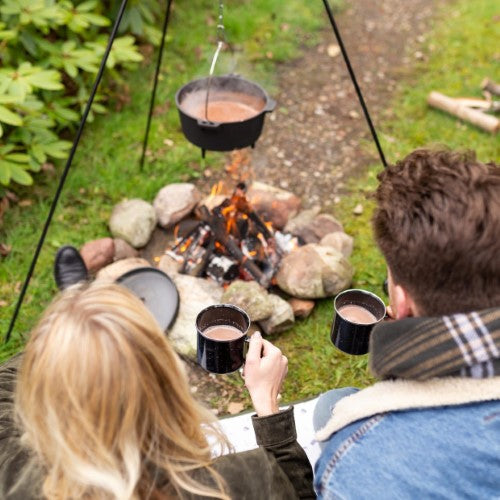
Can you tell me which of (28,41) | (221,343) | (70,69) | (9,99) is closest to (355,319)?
(221,343)

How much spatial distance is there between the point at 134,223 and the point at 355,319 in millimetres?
1626

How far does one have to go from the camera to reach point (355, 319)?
7.78 ft

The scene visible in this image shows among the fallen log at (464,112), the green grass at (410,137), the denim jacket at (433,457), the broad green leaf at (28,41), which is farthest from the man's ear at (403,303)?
the fallen log at (464,112)

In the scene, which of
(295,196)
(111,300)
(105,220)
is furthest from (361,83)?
(111,300)

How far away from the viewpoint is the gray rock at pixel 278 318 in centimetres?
303

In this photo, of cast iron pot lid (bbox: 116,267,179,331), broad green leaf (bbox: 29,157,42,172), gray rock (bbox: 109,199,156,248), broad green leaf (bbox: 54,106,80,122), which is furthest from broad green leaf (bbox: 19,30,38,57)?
cast iron pot lid (bbox: 116,267,179,331)

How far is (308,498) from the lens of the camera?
1724mm

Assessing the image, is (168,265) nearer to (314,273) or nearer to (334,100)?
(314,273)

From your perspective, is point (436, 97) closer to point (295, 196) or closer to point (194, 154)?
point (295, 196)

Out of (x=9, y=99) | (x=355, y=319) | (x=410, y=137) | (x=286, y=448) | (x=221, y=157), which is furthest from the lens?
(x=410, y=137)

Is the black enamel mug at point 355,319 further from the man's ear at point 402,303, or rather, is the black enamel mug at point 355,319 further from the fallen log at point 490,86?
the fallen log at point 490,86

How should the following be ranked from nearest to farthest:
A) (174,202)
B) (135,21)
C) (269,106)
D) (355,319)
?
(355,319), (269,106), (174,202), (135,21)

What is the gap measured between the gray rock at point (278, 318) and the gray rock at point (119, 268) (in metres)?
0.74

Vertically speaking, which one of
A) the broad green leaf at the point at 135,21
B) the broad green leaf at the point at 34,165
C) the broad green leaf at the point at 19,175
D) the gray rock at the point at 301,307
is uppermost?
the broad green leaf at the point at 135,21
